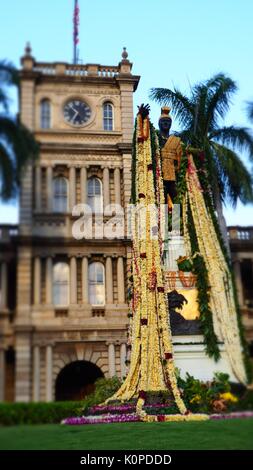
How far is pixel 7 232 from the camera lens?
243 inches

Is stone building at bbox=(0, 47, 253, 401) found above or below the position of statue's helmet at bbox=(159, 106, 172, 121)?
below

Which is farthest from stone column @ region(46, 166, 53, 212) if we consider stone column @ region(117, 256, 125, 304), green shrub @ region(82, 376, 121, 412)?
green shrub @ region(82, 376, 121, 412)

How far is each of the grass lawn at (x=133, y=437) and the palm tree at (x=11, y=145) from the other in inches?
91.7

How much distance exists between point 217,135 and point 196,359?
2984 mm

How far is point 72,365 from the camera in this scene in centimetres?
635

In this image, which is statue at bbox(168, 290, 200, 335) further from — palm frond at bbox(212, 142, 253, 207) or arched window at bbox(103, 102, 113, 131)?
arched window at bbox(103, 102, 113, 131)

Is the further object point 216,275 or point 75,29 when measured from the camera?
point 216,275

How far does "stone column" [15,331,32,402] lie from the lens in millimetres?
5777

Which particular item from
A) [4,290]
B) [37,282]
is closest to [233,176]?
[37,282]

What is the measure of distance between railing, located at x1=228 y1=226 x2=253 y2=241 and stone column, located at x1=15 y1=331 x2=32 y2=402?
3.00 meters

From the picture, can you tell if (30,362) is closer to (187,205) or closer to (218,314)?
(218,314)

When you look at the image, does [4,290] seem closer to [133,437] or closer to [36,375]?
[36,375]

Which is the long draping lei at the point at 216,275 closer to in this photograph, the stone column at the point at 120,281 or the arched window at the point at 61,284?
the stone column at the point at 120,281

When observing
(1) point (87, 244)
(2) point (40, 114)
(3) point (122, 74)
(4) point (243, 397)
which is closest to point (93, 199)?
(1) point (87, 244)
